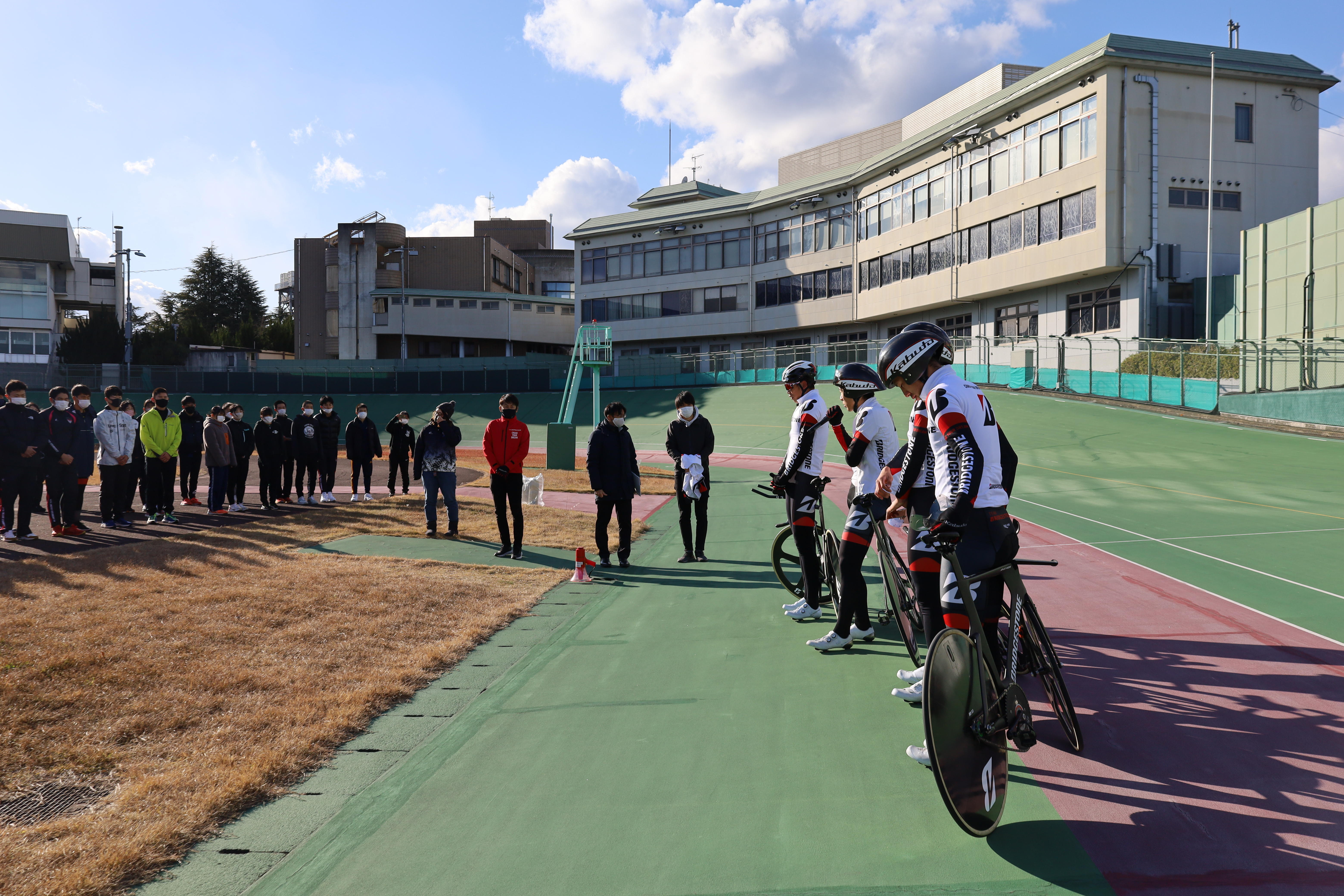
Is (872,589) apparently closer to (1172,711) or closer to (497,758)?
(1172,711)

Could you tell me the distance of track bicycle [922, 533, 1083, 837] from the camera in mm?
3105

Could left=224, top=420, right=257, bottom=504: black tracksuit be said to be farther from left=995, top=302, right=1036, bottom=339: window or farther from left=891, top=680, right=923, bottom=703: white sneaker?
left=995, top=302, right=1036, bottom=339: window

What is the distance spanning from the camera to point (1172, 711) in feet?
15.1

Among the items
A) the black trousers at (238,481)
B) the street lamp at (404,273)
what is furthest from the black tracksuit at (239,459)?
the street lamp at (404,273)

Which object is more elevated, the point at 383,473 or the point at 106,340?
the point at 106,340

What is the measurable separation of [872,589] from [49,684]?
20.8 ft

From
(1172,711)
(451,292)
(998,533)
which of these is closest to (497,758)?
(998,533)

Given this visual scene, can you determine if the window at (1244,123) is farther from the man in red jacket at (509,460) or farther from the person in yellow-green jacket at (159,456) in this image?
the person in yellow-green jacket at (159,456)

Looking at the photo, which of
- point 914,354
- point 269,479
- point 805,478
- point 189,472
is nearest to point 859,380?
point 805,478

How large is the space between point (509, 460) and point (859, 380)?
585 centimetres

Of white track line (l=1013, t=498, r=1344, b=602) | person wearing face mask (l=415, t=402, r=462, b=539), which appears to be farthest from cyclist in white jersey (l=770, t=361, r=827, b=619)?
person wearing face mask (l=415, t=402, r=462, b=539)

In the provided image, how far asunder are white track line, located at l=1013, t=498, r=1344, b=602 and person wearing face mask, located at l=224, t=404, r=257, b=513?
44.3ft

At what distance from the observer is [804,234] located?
50469 mm

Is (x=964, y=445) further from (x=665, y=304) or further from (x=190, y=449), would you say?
(x=665, y=304)
